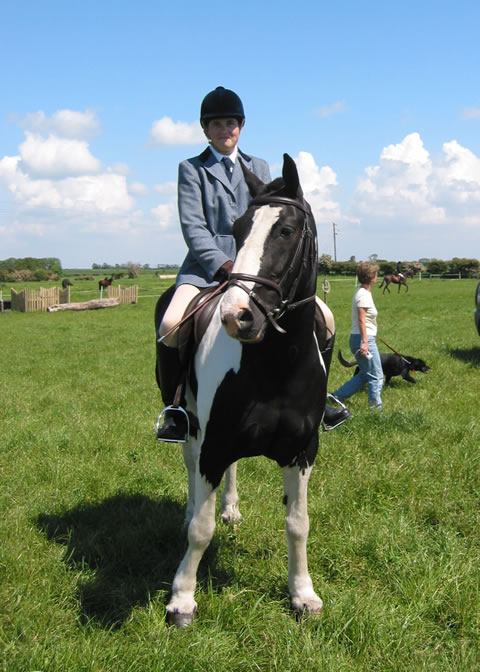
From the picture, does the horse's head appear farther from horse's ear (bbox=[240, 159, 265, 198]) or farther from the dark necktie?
the dark necktie

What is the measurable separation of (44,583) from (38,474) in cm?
235

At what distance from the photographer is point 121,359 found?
14531 millimetres

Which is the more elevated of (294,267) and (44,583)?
(294,267)

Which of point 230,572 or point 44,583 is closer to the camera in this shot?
point 44,583

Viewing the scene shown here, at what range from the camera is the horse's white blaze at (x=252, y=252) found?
282 centimetres

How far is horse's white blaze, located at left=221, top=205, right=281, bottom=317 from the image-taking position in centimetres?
282

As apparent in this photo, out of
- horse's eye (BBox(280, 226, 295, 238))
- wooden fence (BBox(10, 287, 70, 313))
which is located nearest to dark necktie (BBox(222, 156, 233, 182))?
horse's eye (BBox(280, 226, 295, 238))

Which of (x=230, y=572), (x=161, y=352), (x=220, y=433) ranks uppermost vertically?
(x=161, y=352)

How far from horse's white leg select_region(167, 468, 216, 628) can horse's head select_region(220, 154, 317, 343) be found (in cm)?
131

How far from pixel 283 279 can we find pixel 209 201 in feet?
5.01

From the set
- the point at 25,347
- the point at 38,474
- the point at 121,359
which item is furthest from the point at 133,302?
the point at 38,474

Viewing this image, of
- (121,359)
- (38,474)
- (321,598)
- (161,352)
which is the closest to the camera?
(321,598)

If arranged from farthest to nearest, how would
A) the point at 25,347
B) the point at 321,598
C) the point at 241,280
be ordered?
the point at 25,347 → the point at 321,598 → the point at 241,280

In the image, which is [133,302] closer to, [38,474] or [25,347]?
[25,347]
